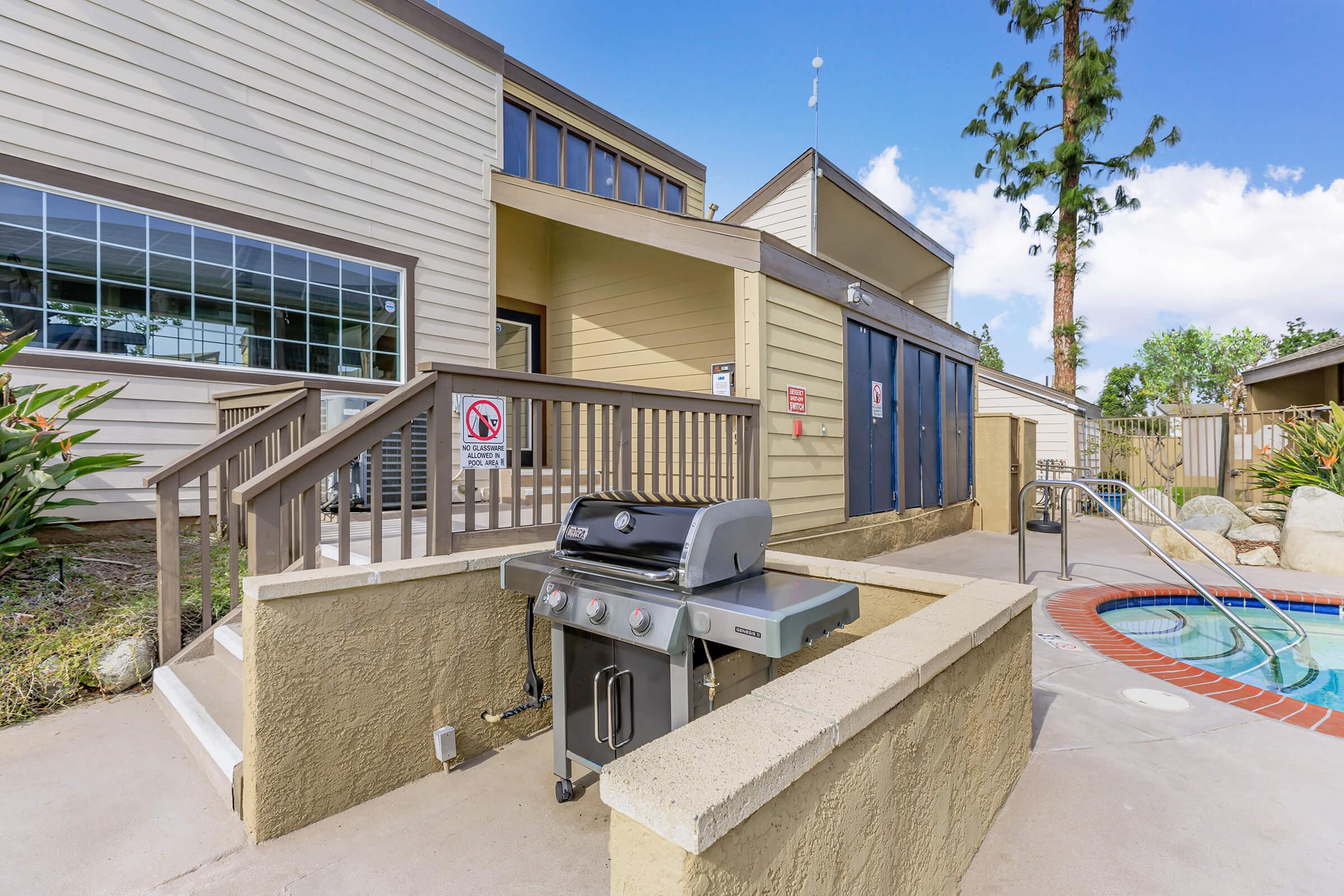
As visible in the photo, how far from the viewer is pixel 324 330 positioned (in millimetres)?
5680

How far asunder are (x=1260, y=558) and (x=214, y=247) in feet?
33.7

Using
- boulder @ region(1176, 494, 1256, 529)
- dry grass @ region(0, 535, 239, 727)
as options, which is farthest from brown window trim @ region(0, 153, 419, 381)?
boulder @ region(1176, 494, 1256, 529)

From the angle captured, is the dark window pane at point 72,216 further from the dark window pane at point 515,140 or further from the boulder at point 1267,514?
the boulder at point 1267,514

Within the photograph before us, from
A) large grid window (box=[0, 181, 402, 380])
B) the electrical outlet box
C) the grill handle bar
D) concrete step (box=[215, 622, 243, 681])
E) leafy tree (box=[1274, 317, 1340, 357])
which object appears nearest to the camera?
the grill handle bar

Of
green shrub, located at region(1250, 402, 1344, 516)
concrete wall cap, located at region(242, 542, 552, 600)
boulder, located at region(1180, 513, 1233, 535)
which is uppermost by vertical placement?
green shrub, located at region(1250, 402, 1344, 516)

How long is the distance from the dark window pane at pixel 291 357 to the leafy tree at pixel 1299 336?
48.3 meters

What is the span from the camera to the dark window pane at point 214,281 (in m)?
4.98

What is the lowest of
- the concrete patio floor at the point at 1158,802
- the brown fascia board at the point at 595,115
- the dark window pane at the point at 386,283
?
the concrete patio floor at the point at 1158,802

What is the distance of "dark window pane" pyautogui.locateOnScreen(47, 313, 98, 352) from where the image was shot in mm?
4414

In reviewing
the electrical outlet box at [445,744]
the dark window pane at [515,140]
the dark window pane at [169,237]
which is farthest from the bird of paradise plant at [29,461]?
the dark window pane at [515,140]

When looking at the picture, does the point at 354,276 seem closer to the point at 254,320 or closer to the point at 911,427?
the point at 254,320

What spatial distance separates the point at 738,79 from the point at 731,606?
14.0m

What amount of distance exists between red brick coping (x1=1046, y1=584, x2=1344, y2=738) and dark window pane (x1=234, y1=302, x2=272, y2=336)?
22.4 ft

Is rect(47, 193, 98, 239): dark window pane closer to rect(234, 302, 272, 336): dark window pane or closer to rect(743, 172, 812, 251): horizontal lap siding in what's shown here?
rect(234, 302, 272, 336): dark window pane
